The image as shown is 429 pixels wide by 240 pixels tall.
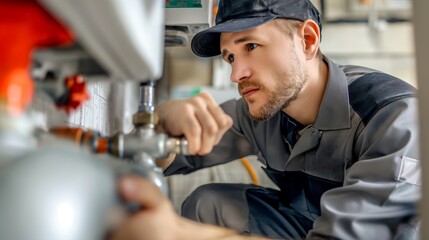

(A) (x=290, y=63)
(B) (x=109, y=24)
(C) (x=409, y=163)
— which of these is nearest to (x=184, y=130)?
(B) (x=109, y=24)

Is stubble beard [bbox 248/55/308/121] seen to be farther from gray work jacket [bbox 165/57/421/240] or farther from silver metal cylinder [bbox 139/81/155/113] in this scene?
silver metal cylinder [bbox 139/81/155/113]

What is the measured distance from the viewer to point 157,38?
15.3 inches

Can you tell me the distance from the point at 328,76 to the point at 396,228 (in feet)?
1.40

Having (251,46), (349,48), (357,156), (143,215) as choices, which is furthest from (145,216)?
(349,48)

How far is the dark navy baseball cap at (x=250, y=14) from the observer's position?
38.7 inches

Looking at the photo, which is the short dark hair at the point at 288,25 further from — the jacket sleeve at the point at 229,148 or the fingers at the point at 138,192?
the fingers at the point at 138,192

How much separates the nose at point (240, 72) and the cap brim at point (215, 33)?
95mm

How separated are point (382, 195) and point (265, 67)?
417mm

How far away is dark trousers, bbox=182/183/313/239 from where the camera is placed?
1097 millimetres

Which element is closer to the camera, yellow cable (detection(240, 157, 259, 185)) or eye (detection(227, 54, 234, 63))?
eye (detection(227, 54, 234, 63))

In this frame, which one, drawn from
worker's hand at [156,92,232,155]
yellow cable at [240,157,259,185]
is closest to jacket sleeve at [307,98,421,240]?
worker's hand at [156,92,232,155]

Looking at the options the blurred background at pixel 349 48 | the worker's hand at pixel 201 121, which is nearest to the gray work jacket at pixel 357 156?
the worker's hand at pixel 201 121

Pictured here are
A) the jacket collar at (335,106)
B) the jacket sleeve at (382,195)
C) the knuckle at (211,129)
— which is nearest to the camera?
the knuckle at (211,129)

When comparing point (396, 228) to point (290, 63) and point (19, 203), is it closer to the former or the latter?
point (290, 63)
